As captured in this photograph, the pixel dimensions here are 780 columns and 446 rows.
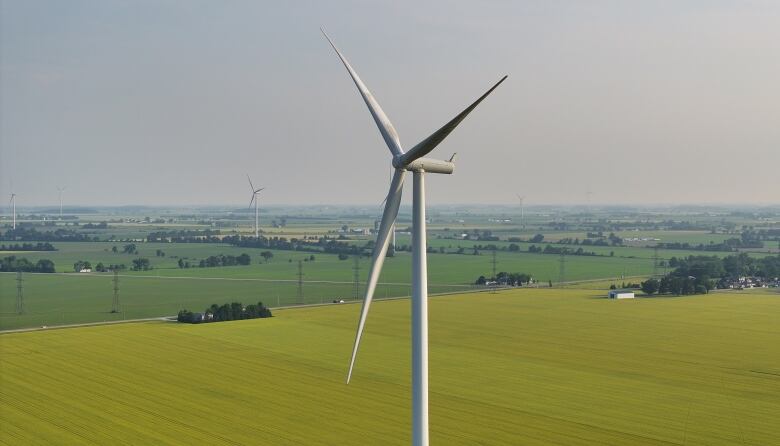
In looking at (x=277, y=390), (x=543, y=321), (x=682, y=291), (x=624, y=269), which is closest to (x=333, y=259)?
(x=624, y=269)

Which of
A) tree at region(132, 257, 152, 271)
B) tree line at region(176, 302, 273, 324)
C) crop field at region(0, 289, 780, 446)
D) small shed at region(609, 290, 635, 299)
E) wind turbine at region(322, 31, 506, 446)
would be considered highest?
wind turbine at region(322, 31, 506, 446)

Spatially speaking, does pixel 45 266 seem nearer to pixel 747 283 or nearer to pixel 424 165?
pixel 747 283

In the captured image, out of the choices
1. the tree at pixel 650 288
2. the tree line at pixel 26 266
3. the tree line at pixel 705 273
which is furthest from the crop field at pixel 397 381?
the tree line at pixel 26 266

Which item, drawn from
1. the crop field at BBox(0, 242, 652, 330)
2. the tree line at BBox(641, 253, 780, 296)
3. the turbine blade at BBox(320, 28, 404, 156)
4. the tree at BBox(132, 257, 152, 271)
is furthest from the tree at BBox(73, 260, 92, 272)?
the turbine blade at BBox(320, 28, 404, 156)

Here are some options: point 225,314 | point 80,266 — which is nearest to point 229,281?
point 80,266

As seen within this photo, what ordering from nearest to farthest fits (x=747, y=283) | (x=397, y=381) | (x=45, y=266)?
(x=397, y=381), (x=747, y=283), (x=45, y=266)

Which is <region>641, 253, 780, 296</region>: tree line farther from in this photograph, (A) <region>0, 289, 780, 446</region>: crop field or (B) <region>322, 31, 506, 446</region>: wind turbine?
(B) <region>322, 31, 506, 446</region>: wind turbine
